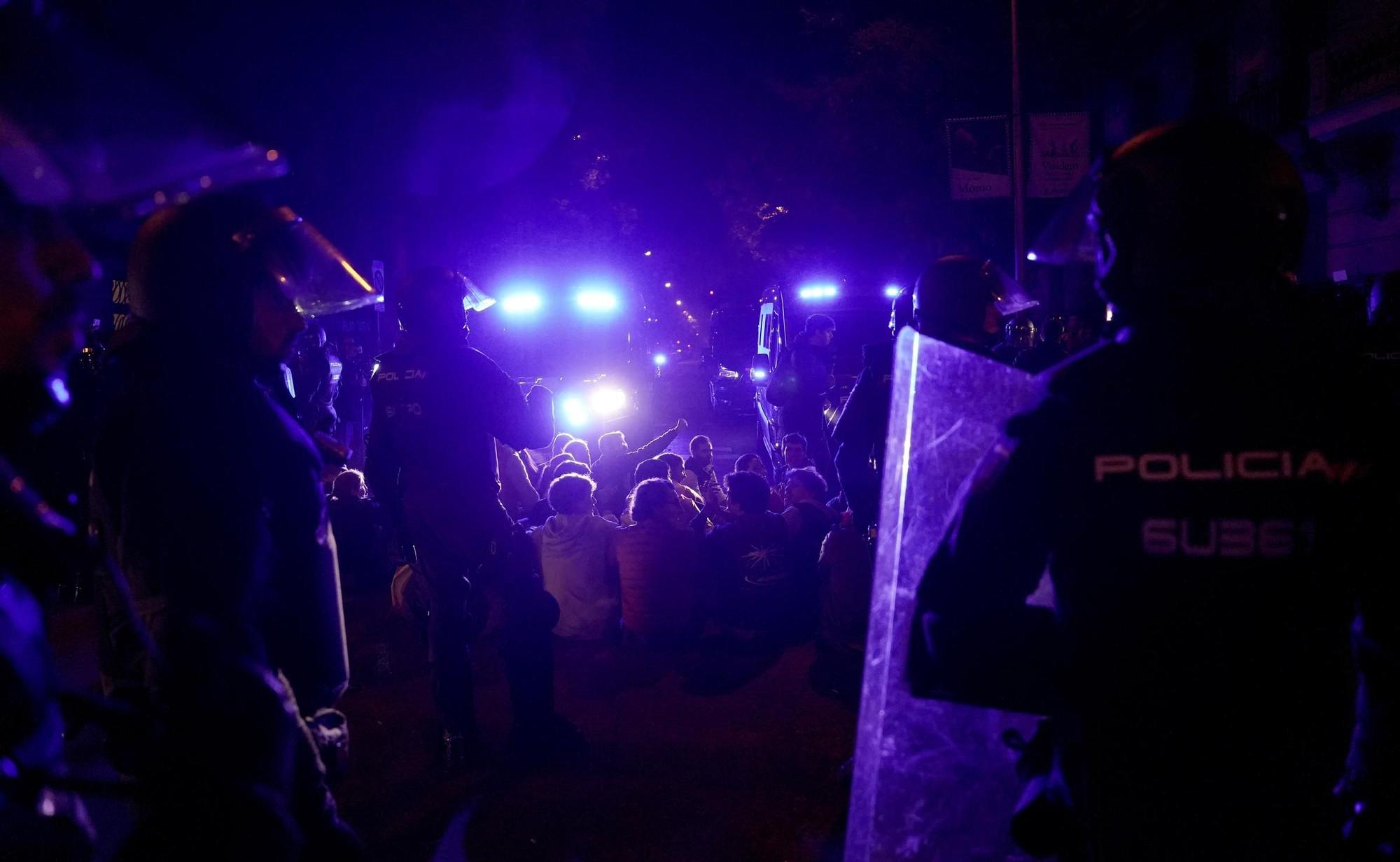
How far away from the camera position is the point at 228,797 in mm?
1770

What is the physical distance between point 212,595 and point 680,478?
652 centimetres

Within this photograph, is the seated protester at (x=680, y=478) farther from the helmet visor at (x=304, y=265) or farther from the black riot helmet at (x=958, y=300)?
the helmet visor at (x=304, y=265)

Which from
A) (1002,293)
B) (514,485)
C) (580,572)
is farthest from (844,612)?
(514,485)

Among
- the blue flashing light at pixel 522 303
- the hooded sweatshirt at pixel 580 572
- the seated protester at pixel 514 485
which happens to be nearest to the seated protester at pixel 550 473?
the seated protester at pixel 514 485

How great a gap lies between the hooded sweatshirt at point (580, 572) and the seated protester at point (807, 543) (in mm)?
1382

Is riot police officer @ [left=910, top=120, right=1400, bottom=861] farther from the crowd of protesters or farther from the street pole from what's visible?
the street pole

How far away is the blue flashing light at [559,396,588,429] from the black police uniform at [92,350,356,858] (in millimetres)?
12008

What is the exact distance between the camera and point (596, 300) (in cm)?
2116

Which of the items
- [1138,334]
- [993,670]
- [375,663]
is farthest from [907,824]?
[375,663]

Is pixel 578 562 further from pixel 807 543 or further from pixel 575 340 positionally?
pixel 575 340

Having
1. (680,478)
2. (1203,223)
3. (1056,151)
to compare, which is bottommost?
(680,478)

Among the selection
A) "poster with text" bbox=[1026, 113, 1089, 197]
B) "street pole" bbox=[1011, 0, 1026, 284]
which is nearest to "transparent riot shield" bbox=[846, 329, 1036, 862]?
"street pole" bbox=[1011, 0, 1026, 284]

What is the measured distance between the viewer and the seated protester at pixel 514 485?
7855 mm

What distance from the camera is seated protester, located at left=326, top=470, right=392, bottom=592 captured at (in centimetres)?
771
